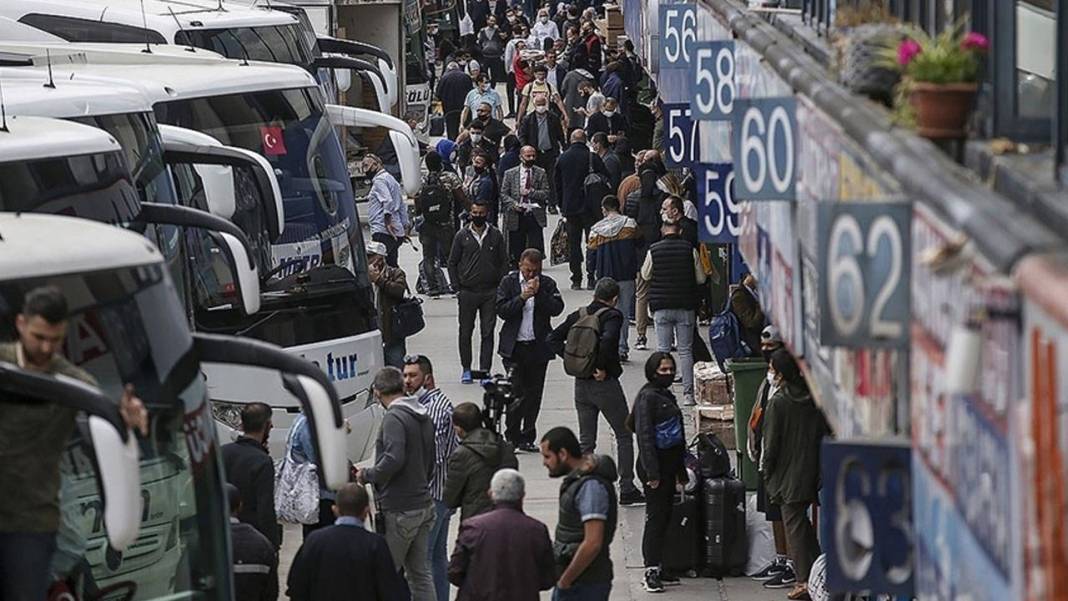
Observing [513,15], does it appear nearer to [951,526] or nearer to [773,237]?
[773,237]

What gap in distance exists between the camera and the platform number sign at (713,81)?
43.7ft

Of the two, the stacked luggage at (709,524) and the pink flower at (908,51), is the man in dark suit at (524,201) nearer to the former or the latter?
the stacked luggage at (709,524)

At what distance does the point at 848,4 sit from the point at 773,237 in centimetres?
112

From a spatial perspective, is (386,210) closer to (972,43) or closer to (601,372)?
(601,372)

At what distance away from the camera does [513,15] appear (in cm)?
4891

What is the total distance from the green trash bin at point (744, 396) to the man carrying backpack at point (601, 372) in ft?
2.67

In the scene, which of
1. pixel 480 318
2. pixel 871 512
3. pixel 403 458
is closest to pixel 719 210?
pixel 403 458

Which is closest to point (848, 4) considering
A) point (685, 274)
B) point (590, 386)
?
point (590, 386)

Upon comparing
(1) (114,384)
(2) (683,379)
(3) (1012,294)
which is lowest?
(2) (683,379)

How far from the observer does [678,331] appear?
19719mm

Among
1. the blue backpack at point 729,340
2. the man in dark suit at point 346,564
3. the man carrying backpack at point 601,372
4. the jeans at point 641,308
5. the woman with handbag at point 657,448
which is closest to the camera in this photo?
the man in dark suit at point 346,564

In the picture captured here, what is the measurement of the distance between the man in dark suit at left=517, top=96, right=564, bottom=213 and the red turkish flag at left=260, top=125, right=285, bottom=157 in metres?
12.5

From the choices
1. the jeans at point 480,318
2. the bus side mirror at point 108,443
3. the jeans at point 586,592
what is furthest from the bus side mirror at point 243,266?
the jeans at point 480,318

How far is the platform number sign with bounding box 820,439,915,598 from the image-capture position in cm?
712
